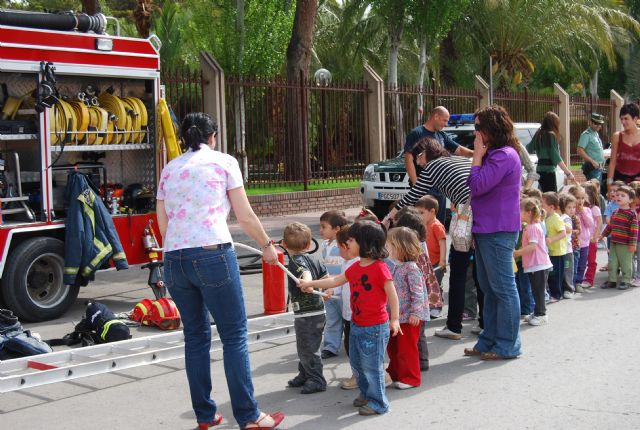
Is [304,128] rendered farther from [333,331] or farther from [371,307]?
[371,307]

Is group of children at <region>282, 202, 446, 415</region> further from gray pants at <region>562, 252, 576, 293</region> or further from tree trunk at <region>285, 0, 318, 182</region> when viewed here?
tree trunk at <region>285, 0, 318, 182</region>

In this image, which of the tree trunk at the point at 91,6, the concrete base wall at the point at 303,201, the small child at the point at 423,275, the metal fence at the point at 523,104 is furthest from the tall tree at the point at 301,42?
the small child at the point at 423,275

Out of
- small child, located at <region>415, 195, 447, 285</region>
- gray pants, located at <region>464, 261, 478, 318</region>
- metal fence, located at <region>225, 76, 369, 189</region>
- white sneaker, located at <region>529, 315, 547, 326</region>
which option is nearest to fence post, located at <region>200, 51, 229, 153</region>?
metal fence, located at <region>225, 76, 369, 189</region>

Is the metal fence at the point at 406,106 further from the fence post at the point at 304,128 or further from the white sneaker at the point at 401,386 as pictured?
the white sneaker at the point at 401,386

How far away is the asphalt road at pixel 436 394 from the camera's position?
218 inches

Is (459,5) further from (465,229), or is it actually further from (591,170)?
(465,229)

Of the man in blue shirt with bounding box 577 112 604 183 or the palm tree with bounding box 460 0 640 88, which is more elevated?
the palm tree with bounding box 460 0 640 88

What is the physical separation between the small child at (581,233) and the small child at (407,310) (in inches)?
172

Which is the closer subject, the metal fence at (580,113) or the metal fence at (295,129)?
the metal fence at (295,129)

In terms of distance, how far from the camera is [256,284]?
1106 centimetres

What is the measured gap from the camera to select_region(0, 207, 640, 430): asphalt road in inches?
218

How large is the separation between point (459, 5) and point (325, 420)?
21.1m

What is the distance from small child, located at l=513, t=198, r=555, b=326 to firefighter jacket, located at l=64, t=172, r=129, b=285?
13.2ft

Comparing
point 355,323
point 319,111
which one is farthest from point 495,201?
point 319,111
